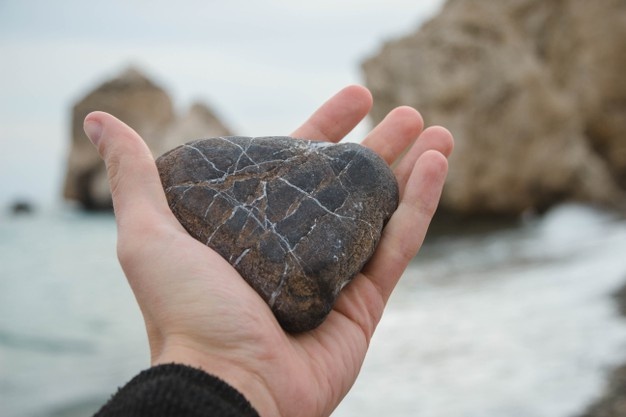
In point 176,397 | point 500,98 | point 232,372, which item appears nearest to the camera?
point 176,397

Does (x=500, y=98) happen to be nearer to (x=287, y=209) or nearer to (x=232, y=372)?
(x=287, y=209)

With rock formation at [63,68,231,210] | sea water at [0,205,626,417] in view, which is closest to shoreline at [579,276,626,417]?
sea water at [0,205,626,417]

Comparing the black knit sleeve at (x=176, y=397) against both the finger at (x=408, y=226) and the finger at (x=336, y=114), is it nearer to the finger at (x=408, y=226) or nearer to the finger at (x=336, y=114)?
the finger at (x=408, y=226)

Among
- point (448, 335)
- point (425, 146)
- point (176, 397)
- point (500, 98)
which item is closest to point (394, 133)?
point (425, 146)

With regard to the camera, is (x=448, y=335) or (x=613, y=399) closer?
(x=613, y=399)

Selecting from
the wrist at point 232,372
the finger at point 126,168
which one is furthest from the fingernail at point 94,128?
the wrist at point 232,372

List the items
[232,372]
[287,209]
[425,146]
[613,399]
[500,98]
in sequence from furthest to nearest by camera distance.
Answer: [500,98], [613,399], [425,146], [287,209], [232,372]

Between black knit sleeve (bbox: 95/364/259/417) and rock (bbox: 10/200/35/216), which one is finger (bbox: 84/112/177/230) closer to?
black knit sleeve (bbox: 95/364/259/417)

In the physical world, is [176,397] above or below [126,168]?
below
